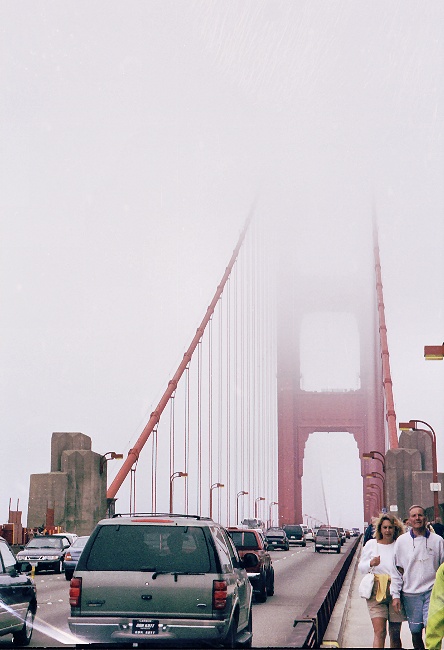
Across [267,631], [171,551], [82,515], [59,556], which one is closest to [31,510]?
[82,515]

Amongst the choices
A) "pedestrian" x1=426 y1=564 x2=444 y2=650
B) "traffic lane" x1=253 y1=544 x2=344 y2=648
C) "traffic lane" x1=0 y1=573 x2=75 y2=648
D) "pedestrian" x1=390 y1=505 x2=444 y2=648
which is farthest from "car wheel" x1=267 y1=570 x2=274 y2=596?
"pedestrian" x1=426 y1=564 x2=444 y2=650

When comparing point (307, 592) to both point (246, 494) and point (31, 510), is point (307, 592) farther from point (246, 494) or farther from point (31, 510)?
point (246, 494)

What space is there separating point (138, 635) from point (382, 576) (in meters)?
2.50

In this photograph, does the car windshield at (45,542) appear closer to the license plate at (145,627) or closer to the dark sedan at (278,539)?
the license plate at (145,627)

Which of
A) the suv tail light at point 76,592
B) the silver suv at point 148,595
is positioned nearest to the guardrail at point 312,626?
the silver suv at point 148,595

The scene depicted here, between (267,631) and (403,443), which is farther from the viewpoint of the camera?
(403,443)

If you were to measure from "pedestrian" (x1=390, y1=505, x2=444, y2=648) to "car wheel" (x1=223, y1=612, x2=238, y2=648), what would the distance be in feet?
4.88

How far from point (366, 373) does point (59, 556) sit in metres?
80.8

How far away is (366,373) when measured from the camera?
358 ft

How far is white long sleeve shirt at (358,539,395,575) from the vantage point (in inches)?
409

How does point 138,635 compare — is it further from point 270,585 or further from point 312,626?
point 270,585

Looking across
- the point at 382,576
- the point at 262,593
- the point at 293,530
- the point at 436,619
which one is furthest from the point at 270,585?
the point at 293,530

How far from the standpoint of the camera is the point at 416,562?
31.2ft

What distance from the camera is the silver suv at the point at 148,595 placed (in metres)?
9.31
